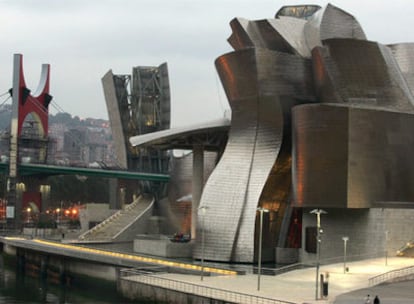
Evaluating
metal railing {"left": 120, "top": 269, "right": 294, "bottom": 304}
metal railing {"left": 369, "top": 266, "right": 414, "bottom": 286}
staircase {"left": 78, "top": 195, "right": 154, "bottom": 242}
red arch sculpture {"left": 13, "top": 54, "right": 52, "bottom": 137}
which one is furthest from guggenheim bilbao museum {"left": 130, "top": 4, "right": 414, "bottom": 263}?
red arch sculpture {"left": 13, "top": 54, "right": 52, "bottom": 137}

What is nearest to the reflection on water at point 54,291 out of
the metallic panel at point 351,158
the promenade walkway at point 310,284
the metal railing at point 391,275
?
the promenade walkway at point 310,284

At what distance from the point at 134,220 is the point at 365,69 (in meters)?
33.3

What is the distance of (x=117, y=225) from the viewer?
70.5 meters

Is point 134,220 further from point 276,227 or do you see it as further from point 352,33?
point 352,33

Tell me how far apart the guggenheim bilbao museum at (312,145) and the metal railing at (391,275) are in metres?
7.56

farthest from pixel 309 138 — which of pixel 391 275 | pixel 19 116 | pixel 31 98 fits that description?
pixel 31 98

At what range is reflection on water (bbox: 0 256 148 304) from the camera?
139ft

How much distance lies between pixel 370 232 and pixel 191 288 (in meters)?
15.8

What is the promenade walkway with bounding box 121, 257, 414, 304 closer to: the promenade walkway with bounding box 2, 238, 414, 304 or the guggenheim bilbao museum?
the promenade walkway with bounding box 2, 238, 414, 304

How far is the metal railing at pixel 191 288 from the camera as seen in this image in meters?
29.2

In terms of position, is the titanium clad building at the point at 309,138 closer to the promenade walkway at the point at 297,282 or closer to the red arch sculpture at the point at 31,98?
the promenade walkway at the point at 297,282

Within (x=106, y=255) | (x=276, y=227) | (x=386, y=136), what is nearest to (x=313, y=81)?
(x=386, y=136)

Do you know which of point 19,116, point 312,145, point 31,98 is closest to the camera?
point 312,145

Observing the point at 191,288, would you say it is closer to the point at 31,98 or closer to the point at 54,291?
the point at 54,291
